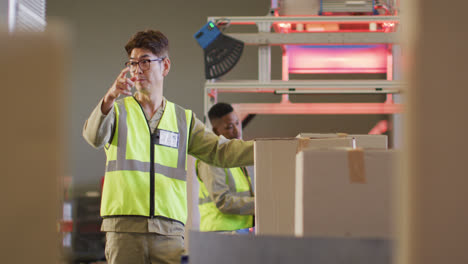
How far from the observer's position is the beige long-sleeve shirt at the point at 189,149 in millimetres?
2309

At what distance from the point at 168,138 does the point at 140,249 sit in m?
0.49

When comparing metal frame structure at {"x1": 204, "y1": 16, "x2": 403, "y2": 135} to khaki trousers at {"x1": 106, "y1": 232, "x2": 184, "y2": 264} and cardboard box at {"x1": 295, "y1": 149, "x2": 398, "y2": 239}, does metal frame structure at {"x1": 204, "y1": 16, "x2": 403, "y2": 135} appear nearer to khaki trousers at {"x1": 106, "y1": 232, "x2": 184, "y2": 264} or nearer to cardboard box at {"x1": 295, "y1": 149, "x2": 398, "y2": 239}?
khaki trousers at {"x1": 106, "y1": 232, "x2": 184, "y2": 264}

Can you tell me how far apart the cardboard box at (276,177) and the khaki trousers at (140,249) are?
612 mm

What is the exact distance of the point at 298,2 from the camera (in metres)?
4.14

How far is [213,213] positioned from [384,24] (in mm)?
1740

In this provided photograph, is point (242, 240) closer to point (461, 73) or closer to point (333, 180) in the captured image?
point (333, 180)

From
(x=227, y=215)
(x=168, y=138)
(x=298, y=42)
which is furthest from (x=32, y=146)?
(x=298, y=42)

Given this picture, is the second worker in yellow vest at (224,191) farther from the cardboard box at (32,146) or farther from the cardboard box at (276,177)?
the cardboard box at (32,146)

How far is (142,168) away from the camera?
7.92 ft

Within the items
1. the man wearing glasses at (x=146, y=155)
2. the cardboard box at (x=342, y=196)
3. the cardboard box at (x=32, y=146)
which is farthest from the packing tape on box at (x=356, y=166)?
the man wearing glasses at (x=146, y=155)

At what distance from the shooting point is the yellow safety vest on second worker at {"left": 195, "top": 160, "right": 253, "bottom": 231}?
3.93 metres

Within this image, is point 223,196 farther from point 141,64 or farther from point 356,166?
point 356,166

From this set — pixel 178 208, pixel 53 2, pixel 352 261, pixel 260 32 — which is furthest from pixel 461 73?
pixel 53 2

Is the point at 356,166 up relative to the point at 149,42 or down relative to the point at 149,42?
down
